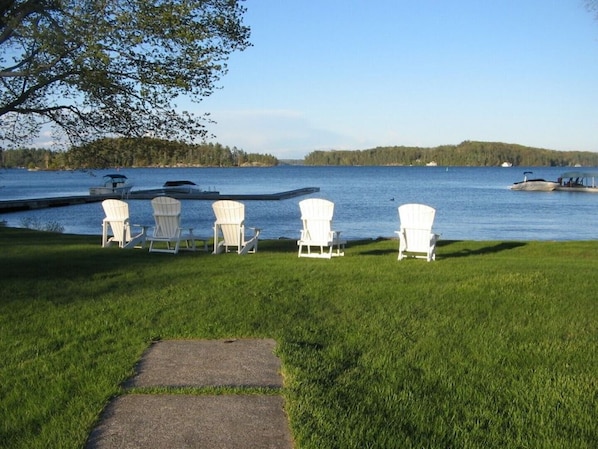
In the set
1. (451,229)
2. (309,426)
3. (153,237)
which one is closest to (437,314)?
(309,426)

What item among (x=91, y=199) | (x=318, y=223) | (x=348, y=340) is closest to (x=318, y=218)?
(x=318, y=223)

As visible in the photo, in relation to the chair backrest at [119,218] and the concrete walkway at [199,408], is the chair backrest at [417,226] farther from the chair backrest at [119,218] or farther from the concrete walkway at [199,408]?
the concrete walkway at [199,408]

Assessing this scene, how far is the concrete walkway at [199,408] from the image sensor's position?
3521 mm

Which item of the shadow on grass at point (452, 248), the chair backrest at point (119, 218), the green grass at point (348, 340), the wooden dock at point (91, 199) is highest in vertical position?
the chair backrest at point (119, 218)

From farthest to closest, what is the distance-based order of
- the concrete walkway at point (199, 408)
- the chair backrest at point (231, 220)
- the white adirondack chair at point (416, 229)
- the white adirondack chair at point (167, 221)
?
the white adirondack chair at point (167, 221), the chair backrest at point (231, 220), the white adirondack chair at point (416, 229), the concrete walkway at point (199, 408)

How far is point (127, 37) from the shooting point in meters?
11.0

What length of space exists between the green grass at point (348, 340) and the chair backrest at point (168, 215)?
2230mm

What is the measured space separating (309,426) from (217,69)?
939cm

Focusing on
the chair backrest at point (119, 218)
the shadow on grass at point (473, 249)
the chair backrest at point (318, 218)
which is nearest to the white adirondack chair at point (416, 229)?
the chair backrest at point (318, 218)

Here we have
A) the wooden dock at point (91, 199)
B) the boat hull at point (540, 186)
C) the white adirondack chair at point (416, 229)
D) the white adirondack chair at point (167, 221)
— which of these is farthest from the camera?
the boat hull at point (540, 186)

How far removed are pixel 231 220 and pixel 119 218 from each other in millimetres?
2402

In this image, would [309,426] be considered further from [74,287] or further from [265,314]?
[74,287]

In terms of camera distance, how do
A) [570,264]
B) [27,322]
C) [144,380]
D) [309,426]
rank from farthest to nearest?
[570,264] < [27,322] < [144,380] < [309,426]

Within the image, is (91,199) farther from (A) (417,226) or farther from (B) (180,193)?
(A) (417,226)
